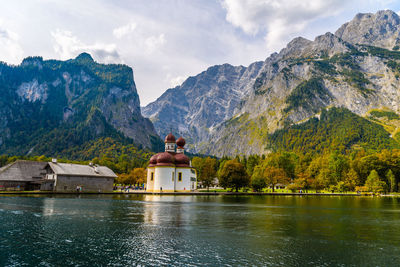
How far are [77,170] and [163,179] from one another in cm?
2574

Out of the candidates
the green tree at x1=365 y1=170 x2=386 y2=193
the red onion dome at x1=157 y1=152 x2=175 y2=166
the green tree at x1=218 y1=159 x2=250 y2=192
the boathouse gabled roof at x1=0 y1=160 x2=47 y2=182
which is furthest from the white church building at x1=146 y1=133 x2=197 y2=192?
the green tree at x1=365 y1=170 x2=386 y2=193

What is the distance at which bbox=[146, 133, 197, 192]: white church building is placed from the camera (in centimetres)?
9762

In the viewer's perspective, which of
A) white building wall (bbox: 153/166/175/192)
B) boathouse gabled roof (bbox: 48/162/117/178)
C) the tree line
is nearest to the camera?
boathouse gabled roof (bbox: 48/162/117/178)

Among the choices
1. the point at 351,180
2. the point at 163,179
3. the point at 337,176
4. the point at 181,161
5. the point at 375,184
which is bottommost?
the point at 375,184

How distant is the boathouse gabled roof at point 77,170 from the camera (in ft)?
280

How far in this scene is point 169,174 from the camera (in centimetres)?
9831

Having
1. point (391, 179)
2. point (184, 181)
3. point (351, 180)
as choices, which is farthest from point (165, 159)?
point (391, 179)

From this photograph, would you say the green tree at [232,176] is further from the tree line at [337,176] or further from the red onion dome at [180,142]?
the red onion dome at [180,142]

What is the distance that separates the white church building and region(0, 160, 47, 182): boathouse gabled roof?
3166 cm

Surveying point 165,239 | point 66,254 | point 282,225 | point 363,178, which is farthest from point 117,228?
point 363,178

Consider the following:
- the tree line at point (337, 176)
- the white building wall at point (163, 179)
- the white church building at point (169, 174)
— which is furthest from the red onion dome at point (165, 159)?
the tree line at point (337, 176)

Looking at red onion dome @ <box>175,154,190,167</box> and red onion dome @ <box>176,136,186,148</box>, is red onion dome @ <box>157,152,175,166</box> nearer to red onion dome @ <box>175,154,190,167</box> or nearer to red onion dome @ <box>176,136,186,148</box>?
red onion dome @ <box>175,154,190,167</box>

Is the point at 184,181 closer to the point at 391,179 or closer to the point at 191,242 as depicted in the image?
the point at 391,179

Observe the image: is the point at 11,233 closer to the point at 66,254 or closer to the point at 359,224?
the point at 66,254
